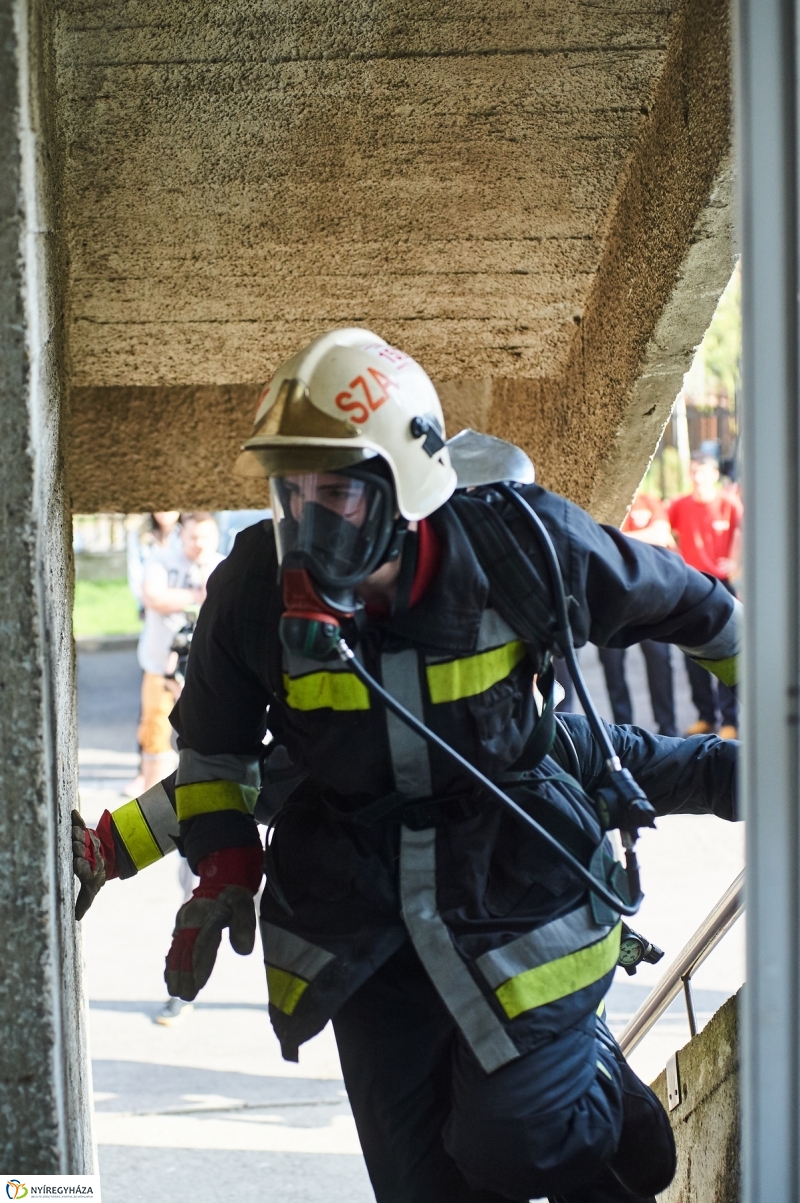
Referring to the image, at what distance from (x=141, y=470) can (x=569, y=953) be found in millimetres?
2384

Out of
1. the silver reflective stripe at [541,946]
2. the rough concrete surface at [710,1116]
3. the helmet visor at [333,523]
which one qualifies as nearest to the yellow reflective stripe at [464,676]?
the helmet visor at [333,523]

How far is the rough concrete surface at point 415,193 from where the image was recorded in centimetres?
275

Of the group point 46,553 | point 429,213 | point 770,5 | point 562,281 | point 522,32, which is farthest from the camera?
point 562,281

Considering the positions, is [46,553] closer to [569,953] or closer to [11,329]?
[11,329]

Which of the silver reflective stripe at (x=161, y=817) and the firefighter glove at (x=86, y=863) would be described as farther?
the silver reflective stripe at (x=161, y=817)

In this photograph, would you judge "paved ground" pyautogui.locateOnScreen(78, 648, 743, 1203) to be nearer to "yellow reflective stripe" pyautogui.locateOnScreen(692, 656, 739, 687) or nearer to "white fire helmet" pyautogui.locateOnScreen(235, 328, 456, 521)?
"yellow reflective stripe" pyautogui.locateOnScreen(692, 656, 739, 687)

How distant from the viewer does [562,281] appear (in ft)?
11.3

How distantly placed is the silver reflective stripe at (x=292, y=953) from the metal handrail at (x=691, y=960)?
98 centimetres

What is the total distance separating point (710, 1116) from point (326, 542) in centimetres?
165

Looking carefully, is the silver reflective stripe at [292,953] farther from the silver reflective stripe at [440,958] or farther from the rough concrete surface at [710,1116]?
the rough concrete surface at [710,1116]

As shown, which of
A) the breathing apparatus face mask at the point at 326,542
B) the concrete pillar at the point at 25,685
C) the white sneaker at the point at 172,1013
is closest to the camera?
the concrete pillar at the point at 25,685

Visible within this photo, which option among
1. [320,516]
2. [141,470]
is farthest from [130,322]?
[320,516]

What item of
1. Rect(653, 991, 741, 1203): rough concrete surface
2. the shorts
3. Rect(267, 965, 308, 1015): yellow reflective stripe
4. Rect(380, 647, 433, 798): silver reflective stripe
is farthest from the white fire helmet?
the shorts

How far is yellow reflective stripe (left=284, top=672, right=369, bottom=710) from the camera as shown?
Result: 2.32 m
